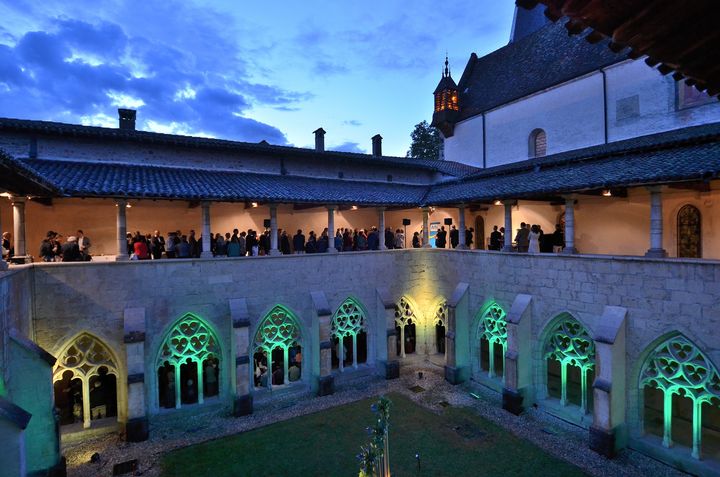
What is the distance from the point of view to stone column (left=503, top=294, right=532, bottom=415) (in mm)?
13922

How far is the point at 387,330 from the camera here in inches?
677

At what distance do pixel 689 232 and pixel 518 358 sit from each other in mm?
8134

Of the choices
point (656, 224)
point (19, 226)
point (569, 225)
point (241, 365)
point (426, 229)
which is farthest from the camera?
point (426, 229)

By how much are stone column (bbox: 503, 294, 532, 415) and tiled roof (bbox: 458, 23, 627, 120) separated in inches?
478

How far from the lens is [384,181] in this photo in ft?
74.2

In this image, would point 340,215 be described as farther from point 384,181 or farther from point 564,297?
point 564,297

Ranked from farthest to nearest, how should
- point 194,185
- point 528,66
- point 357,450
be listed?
point 528,66, point 194,185, point 357,450

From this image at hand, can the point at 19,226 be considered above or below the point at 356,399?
above

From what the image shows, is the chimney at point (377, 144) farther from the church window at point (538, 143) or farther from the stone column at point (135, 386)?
the stone column at point (135, 386)

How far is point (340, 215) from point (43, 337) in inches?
583

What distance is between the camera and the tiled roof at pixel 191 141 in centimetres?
1448

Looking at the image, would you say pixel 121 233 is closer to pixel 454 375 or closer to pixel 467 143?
pixel 454 375

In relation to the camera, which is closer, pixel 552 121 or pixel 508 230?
pixel 508 230

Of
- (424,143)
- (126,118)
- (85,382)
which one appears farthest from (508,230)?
(424,143)
